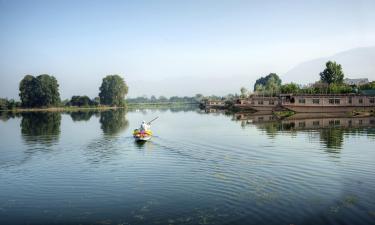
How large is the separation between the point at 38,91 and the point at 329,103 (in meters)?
138

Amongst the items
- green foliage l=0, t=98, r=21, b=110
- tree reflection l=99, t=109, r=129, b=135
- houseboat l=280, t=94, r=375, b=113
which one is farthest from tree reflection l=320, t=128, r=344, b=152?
green foliage l=0, t=98, r=21, b=110

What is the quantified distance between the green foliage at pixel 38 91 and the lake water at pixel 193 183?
144 metres

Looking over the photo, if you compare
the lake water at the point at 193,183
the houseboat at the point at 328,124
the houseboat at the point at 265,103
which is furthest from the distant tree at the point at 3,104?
the houseboat at the point at 328,124

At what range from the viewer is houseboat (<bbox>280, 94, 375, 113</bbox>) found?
93.4 metres

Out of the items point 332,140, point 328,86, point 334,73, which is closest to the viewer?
point 332,140

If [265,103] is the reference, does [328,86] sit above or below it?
above

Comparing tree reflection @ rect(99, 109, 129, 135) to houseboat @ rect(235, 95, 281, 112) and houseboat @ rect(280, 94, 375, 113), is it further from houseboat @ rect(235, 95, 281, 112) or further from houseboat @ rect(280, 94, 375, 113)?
houseboat @ rect(280, 94, 375, 113)

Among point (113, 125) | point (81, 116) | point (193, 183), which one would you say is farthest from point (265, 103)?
point (193, 183)

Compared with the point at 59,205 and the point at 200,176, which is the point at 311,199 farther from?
the point at 59,205

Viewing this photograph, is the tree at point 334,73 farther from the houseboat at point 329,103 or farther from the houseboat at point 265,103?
the houseboat at point 329,103

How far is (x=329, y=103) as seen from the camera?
95938 mm

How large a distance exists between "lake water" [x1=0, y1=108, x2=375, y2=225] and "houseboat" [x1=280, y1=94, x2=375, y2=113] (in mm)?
57791

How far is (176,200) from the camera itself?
19234 millimetres

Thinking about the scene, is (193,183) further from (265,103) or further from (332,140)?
(265,103)
